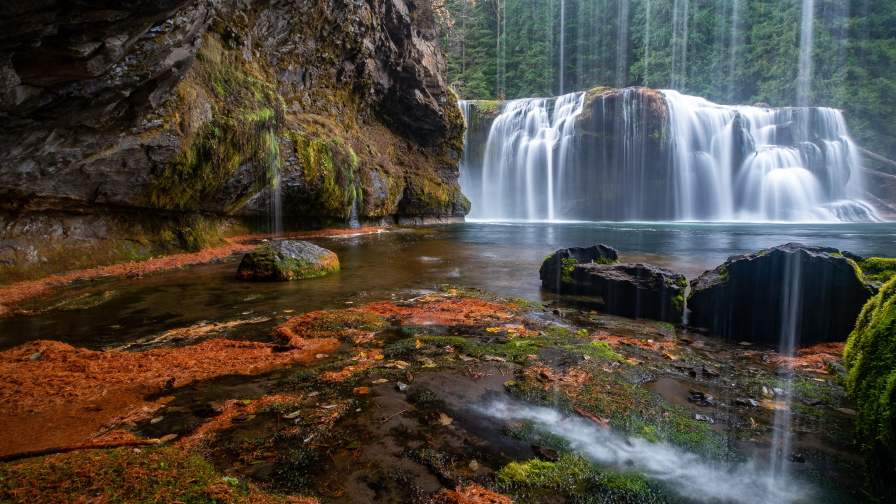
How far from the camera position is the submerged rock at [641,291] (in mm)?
5305

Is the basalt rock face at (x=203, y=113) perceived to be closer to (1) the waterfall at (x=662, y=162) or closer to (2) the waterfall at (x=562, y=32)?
(1) the waterfall at (x=662, y=162)

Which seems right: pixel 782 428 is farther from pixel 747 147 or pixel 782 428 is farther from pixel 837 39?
pixel 837 39

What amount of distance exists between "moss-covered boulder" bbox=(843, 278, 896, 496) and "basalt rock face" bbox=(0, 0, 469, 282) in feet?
18.1

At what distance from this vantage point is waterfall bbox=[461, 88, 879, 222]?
29.8 metres

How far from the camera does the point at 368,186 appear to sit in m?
19.2

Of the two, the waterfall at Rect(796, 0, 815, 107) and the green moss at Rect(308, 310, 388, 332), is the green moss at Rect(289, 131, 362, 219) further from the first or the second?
the waterfall at Rect(796, 0, 815, 107)

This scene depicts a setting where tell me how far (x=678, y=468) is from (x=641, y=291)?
3.69 metres

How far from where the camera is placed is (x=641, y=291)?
5422 mm

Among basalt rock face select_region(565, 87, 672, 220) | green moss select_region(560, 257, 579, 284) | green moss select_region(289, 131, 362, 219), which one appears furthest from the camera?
basalt rock face select_region(565, 87, 672, 220)

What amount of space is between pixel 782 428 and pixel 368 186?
1825cm

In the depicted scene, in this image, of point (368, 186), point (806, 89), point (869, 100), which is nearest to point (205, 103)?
point (368, 186)

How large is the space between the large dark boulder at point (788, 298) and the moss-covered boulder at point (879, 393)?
2.21 m

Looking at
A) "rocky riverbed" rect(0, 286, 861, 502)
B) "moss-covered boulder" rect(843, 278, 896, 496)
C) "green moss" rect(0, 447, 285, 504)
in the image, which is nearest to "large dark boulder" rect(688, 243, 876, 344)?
"rocky riverbed" rect(0, 286, 861, 502)

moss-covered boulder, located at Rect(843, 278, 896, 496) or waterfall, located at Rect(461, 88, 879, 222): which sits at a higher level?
waterfall, located at Rect(461, 88, 879, 222)
